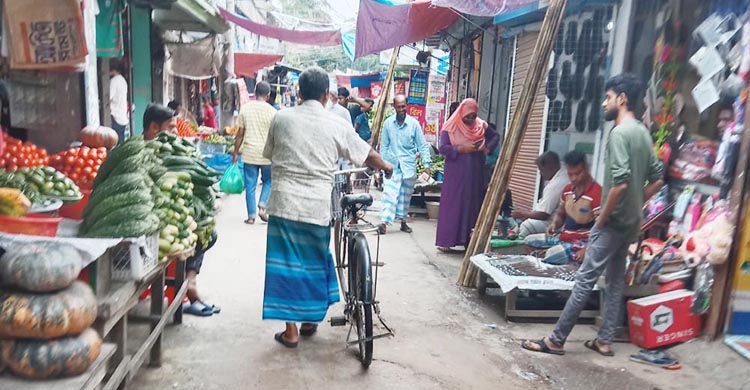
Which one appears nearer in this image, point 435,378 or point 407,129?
point 435,378

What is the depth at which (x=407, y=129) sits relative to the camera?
7.71 metres

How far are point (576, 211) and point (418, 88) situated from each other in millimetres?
8668

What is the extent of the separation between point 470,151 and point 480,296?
206 centimetres

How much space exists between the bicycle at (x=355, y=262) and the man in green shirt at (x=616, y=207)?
1317mm

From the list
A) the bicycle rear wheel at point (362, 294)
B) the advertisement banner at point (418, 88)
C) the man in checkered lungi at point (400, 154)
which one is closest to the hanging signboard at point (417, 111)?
the advertisement banner at point (418, 88)

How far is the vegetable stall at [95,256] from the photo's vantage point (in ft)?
6.43

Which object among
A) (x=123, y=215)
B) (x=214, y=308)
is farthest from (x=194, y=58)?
(x=123, y=215)

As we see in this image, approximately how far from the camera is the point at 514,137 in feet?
17.0

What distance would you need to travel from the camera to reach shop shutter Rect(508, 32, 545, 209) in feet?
25.2

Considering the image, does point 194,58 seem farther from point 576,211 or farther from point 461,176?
point 576,211

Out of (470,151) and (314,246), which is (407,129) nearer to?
(470,151)

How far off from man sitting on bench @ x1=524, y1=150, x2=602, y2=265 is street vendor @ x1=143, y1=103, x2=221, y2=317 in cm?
297

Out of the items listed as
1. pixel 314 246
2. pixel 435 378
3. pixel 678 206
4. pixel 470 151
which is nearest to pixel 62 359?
pixel 314 246

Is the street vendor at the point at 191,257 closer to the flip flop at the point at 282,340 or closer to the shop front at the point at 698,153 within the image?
the flip flop at the point at 282,340
